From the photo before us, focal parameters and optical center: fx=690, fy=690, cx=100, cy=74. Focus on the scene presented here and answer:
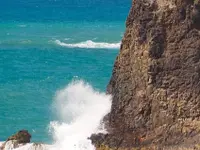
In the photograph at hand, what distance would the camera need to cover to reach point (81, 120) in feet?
95.3

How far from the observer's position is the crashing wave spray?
26.8 meters

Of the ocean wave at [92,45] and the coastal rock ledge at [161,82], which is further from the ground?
the ocean wave at [92,45]

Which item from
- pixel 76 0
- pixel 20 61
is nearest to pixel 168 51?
pixel 20 61

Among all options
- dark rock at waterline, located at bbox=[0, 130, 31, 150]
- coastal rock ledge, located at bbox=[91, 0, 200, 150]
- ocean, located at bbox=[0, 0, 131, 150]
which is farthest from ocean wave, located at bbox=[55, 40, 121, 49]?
coastal rock ledge, located at bbox=[91, 0, 200, 150]

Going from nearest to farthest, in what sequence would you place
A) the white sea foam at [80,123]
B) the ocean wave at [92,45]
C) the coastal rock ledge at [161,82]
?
the coastal rock ledge at [161,82], the white sea foam at [80,123], the ocean wave at [92,45]

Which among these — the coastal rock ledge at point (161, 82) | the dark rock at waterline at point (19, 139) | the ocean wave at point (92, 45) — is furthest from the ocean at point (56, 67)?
the coastal rock ledge at point (161, 82)

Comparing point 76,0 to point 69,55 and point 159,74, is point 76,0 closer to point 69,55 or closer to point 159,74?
point 69,55

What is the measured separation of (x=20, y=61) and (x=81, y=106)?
93.6ft

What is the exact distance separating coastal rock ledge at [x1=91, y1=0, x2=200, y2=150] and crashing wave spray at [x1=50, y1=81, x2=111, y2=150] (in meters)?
0.97

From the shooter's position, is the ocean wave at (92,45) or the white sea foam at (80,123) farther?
the ocean wave at (92,45)

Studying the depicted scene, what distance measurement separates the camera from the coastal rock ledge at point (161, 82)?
79.5ft

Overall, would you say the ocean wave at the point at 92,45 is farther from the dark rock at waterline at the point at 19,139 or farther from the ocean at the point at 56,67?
the dark rock at waterline at the point at 19,139

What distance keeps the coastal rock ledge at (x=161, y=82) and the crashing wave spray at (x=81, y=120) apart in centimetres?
97

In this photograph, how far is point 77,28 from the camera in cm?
8506
